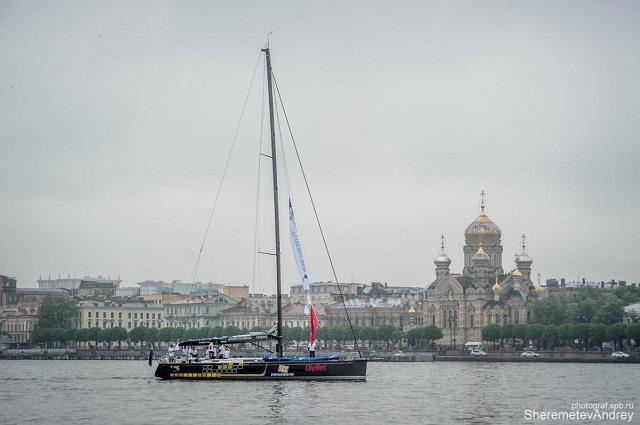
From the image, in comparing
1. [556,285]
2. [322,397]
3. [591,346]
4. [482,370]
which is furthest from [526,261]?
[322,397]

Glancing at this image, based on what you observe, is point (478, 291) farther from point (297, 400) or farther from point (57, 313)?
point (297, 400)

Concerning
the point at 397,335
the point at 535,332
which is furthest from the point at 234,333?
the point at 535,332

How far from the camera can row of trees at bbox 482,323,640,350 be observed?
119000 mm

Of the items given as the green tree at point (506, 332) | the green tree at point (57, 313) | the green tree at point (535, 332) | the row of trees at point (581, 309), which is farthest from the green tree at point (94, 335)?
the green tree at point (535, 332)

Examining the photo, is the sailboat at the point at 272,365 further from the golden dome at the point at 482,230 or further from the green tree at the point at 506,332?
the golden dome at the point at 482,230

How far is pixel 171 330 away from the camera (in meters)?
152

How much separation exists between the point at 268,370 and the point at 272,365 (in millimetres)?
414

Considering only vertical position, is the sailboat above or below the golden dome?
below

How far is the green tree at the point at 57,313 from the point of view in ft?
546

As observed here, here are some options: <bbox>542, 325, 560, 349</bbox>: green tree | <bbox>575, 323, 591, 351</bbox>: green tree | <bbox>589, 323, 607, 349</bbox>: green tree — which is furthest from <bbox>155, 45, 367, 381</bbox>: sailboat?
<bbox>542, 325, 560, 349</bbox>: green tree

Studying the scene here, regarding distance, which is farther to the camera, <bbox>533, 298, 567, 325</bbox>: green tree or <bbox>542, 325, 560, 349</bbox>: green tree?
<bbox>533, 298, 567, 325</bbox>: green tree

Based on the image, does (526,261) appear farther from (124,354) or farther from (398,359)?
(124,354)

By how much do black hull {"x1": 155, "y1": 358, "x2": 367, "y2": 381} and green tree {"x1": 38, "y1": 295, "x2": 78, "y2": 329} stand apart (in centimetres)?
10686

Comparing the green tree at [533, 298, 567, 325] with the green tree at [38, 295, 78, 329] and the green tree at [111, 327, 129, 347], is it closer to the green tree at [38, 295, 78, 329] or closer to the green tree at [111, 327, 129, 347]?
the green tree at [111, 327, 129, 347]
